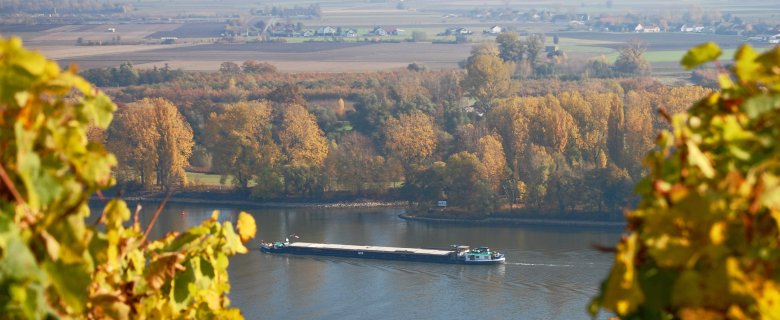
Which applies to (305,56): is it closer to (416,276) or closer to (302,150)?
(302,150)

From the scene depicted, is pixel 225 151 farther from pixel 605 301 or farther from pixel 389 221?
pixel 605 301

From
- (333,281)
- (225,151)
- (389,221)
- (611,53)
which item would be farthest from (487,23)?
(333,281)

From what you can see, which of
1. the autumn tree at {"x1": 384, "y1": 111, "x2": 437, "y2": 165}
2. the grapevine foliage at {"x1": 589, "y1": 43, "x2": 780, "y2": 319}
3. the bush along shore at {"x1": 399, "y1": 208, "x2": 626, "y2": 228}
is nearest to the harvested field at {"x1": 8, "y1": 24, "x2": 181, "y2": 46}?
the autumn tree at {"x1": 384, "y1": 111, "x2": 437, "y2": 165}

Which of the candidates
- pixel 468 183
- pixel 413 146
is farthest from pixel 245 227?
pixel 413 146

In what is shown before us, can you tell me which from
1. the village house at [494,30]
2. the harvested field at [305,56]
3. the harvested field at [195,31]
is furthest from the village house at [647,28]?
the harvested field at [195,31]

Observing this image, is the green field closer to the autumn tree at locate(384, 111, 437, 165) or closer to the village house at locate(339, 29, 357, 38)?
the autumn tree at locate(384, 111, 437, 165)
